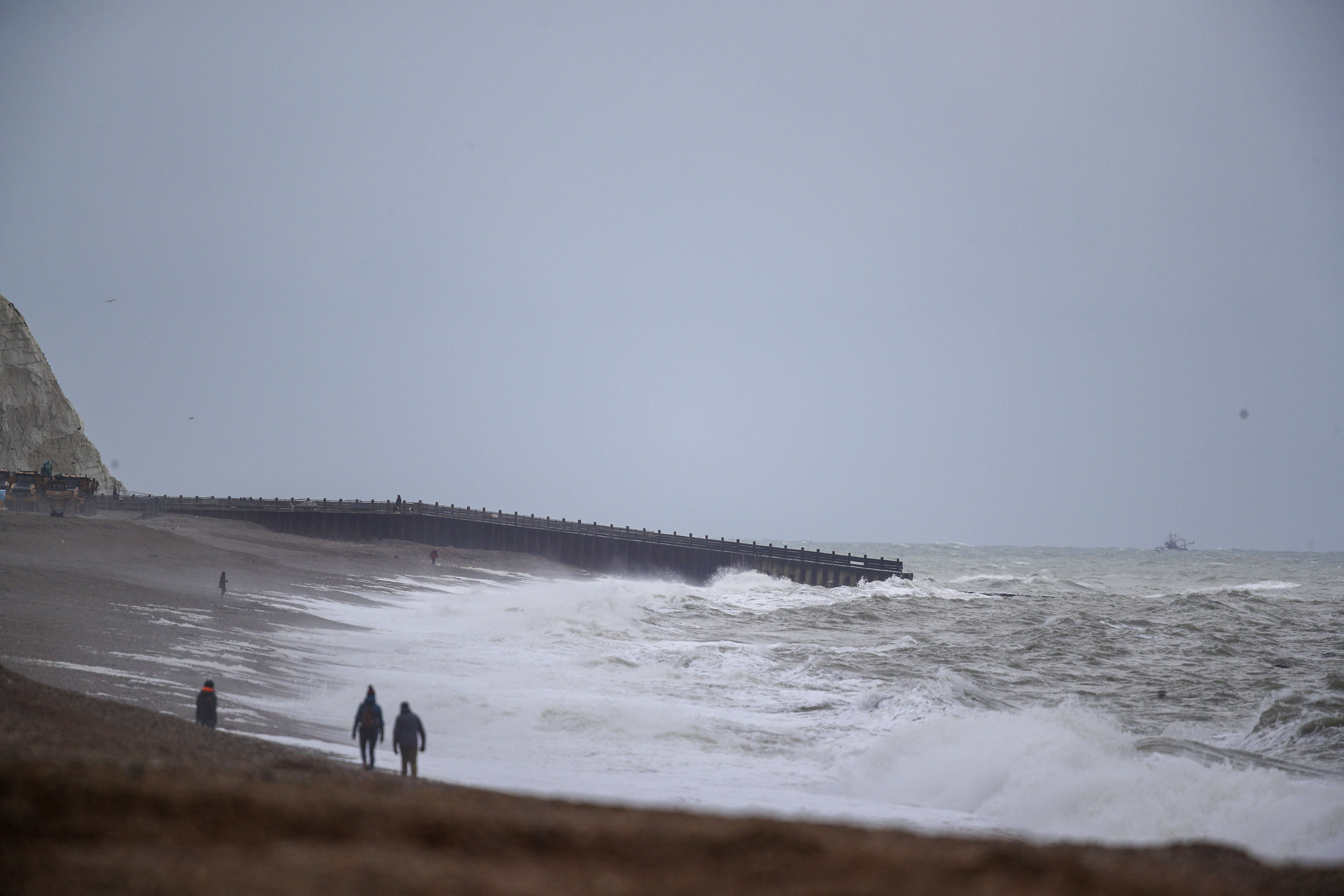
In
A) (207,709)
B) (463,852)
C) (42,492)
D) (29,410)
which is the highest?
(29,410)

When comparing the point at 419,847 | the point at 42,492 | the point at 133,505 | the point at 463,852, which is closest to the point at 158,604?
the point at 419,847

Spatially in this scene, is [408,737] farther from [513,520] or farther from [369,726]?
[513,520]

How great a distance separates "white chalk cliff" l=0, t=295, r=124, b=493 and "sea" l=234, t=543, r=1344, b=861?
45.2 metres

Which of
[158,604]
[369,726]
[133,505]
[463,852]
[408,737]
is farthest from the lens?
[133,505]

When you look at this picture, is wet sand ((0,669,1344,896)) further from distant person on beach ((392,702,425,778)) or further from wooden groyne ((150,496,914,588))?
wooden groyne ((150,496,914,588))

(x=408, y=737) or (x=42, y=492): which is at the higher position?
(x=42, y=492)

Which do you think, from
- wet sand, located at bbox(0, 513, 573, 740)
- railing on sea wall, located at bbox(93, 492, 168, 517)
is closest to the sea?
wet sand, located at bbox(0, 513, 573, 740)

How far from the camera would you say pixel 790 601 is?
47.4 metres

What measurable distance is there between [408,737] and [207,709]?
3390 mm

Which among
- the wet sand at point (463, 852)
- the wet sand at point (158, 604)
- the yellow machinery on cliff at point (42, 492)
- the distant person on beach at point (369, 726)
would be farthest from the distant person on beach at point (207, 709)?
the yellow machinery on cliff at point (42, 492)

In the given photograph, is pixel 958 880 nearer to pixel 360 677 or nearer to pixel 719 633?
pixel 360 677

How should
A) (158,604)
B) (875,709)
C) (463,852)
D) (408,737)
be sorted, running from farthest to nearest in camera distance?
(158,604)
(875,709)
(408,737)
(463,852)

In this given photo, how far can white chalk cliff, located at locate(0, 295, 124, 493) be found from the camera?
6631 centimetres

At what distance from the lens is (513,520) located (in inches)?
2751
